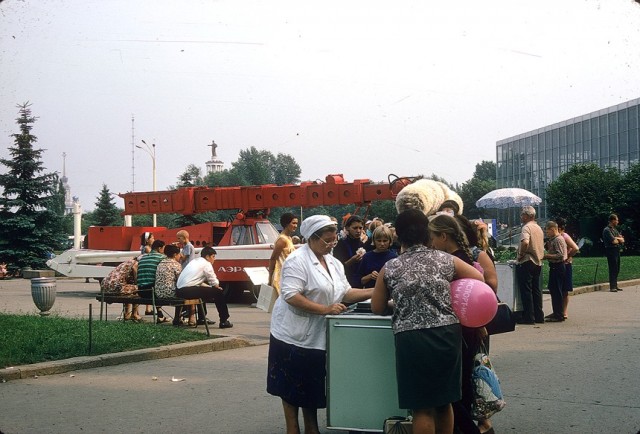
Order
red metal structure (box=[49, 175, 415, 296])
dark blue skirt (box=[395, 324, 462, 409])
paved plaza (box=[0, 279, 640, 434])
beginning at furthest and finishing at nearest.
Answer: red metal structure (box=[49, 175, 415, 296]) < paved plaza (box=[0, 279, 640, 434]) < dark blue skirt (box=[395, 324, 462, 409])

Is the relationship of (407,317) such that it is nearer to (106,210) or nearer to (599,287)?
(599,287)

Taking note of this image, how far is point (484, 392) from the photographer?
5883 mm

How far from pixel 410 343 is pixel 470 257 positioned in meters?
1.22

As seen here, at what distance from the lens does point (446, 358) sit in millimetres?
5191

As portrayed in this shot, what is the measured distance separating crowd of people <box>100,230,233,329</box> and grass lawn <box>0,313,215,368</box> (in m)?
0.92

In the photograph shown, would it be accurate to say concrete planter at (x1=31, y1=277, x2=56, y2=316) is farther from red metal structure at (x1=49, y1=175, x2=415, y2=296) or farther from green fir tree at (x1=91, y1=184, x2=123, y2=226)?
green fir tree at (x1=91, y1=184, x2=123, y2=226)

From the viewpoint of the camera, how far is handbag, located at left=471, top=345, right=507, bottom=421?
5855 mm

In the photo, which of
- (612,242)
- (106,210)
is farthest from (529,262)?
(106,210)

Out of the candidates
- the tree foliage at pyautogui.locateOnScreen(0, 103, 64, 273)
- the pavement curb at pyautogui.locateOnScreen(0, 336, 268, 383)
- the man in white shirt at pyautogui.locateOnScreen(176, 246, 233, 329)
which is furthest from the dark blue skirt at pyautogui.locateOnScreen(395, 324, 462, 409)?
the tree foliage at pyautogui.locateOnScreen(0, 103, 64, 273)

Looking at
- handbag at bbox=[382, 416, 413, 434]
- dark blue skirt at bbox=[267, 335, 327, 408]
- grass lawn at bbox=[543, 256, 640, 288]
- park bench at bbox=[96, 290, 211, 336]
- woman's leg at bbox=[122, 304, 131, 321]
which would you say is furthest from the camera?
grass lawn at bbox=[543, 256, 640, 288]

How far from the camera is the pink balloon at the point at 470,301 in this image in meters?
5.34

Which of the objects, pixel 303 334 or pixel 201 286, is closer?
pixel 303 334

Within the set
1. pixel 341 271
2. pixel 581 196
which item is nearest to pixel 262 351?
pixel 341 271

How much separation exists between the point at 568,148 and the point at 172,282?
6552cm
